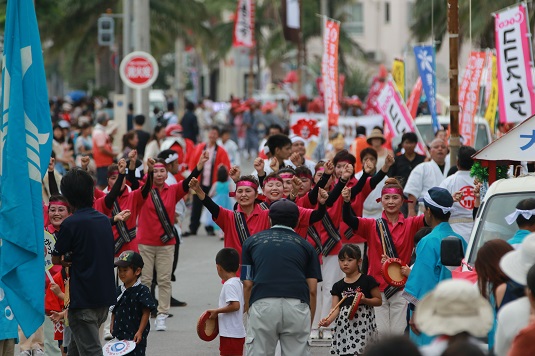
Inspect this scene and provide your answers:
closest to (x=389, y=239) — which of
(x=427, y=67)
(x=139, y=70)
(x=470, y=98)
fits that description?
(x=470, y=98)

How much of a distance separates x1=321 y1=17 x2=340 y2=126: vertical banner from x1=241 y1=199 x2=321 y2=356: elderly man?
12880mm

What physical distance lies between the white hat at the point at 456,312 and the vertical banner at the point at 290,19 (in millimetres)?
31396

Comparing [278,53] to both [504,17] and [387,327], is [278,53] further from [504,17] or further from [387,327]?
[387,327]

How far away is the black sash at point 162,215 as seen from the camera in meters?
12.1

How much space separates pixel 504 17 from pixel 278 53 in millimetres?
42647

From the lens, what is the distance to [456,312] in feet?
16.8

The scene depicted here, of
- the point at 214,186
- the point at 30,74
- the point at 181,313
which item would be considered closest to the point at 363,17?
the point at 214,186

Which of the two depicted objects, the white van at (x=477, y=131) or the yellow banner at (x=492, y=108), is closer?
the white van at (x=477, y=131)

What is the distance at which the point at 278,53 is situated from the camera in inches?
2329

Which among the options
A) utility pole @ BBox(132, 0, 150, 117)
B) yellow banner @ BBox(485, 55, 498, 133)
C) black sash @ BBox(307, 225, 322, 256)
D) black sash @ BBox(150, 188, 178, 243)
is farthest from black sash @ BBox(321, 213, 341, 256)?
utility pole @ BBox(132, 0, 150, 117)

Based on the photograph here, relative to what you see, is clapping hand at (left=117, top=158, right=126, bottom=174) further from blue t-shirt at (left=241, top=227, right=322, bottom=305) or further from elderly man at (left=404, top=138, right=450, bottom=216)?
elderly man at (left=404, top=138, right=450, bottom=216)

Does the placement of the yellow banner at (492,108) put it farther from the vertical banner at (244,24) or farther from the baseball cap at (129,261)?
the vertical banner at (244,24)

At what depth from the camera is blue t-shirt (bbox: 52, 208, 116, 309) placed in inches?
331

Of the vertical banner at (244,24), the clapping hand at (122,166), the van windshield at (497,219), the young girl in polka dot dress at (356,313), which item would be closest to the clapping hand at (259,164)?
the clapping hand at (122,166)
